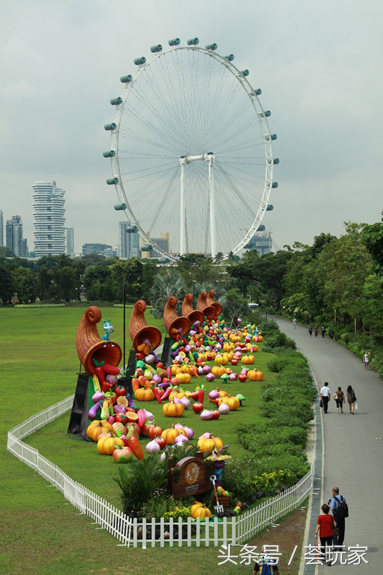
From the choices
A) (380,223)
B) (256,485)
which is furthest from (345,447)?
(380,223)

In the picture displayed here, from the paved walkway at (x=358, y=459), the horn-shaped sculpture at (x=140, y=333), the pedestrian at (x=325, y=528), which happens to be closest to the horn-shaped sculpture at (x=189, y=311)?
the paved walkway at (x=358, y=459)

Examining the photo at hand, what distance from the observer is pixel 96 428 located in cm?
2153

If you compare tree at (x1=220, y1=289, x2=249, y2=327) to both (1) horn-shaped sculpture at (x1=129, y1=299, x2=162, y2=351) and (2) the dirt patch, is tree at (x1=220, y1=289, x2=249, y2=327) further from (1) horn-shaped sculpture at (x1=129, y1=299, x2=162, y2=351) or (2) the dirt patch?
(2) the dirt patch

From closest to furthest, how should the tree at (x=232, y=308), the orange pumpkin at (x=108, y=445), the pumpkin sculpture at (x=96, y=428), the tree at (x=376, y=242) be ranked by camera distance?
the orange pumpkin at (x=108, y=445) → the pumpkin sculpture at (x=96, y=428) → the tree at (x=376, y=242) → the tree at (x=232, y=308)

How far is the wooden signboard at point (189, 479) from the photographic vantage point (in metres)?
14.3

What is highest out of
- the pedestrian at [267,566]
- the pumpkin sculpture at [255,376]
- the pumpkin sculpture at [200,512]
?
the pedestrian at [267,566]

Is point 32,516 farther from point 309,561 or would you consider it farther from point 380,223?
point 380,223

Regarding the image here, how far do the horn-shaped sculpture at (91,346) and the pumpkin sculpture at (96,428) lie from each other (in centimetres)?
220

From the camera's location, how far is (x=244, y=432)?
74.4 feet

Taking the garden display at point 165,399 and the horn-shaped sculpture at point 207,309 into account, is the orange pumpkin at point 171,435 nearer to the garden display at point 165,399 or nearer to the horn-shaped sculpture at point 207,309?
the garden display at point 165,399

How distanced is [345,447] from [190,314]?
81.7 ft

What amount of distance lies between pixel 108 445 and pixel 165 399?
32.1ft

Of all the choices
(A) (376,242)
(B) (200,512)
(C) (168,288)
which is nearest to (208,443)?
(B) (200,512)

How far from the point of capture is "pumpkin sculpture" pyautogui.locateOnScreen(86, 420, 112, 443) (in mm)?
21297
